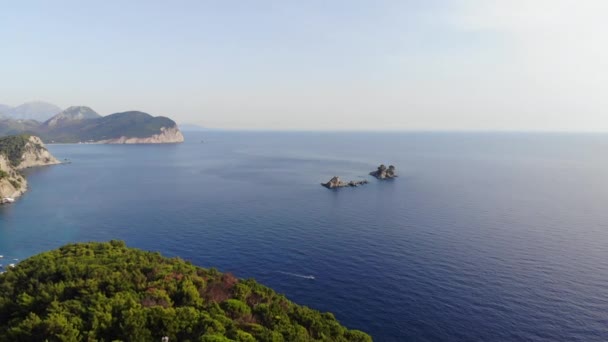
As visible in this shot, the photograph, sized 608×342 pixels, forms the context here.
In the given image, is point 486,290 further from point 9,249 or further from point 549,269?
point 9,249

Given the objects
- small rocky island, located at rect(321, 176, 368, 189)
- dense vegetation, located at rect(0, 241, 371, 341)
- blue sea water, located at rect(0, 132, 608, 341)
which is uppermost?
small rocky island, located at rect(321, 176, 368, 189)

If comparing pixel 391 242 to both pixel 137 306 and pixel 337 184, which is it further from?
pixel 337 184

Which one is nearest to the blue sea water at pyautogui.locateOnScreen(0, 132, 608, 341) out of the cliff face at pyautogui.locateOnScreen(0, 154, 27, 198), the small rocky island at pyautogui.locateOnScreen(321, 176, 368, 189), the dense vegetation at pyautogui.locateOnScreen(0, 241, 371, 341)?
the cliff face at pyautogui.locateOnScreen(0, 154, 27, 198)

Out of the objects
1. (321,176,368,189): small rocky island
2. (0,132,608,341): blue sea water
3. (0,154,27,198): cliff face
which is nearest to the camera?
(0,132,608,341): blue sea water

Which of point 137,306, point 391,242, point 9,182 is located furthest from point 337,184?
point 9,182

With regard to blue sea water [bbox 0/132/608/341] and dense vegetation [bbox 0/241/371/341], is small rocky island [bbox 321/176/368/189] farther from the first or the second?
dense vegetation [bbox 0/241/371/341]

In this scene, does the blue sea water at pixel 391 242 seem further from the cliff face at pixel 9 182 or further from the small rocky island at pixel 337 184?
the small rocky island at pixel 337 184

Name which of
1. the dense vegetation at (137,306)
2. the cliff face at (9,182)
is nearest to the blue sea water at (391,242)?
the cliff face at (9,182)

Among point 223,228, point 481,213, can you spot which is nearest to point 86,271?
point 223,228
